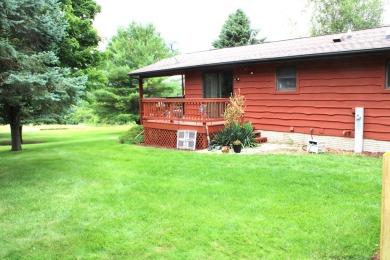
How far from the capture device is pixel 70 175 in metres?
6.70

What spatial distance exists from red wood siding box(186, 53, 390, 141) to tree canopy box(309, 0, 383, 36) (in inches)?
1082

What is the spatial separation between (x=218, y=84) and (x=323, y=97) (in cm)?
425

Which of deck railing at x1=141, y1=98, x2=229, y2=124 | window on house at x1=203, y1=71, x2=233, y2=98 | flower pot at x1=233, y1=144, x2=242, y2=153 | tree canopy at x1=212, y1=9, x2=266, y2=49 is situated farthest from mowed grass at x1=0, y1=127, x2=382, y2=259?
tree canopy at x1=212, y1=9, x2=266, y2=49

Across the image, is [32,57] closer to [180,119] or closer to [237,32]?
[180,119]

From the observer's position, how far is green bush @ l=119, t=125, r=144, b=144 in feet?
37.7

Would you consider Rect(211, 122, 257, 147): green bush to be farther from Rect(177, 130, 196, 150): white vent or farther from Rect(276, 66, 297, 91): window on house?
Rect(276, 66, 297, 91): window on house

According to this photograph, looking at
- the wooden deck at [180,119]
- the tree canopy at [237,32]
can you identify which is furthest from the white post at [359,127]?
the tree canopy at [237,32]

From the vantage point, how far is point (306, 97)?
9.40 m

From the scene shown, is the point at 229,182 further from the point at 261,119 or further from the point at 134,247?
the point at 261,119

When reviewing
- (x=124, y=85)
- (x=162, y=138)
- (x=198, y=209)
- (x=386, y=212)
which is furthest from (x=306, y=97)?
(x=124, y=85)

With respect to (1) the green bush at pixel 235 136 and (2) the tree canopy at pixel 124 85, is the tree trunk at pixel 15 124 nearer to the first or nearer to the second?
(1) the green bush at pixel 235 136

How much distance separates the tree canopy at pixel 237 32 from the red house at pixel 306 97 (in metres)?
14.2

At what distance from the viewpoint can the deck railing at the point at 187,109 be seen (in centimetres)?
977

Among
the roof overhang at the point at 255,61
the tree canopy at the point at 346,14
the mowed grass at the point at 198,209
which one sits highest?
the tree canopy at the point at 346,14
